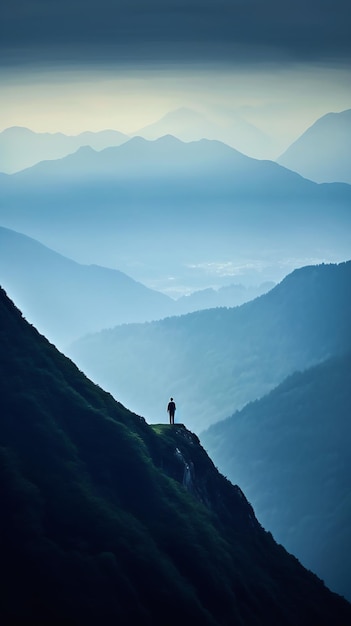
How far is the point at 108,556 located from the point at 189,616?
8.43m

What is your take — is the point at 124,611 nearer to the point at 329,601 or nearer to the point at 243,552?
the point at 243,552

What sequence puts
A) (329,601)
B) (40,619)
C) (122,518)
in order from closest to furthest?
(40,619)
(122,518)
(329,601)

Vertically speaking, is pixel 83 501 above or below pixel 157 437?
below

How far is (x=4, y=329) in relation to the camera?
366 feet

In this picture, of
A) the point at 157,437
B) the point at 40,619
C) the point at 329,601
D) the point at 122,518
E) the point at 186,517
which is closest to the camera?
the point at 40,619

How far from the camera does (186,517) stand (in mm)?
106062

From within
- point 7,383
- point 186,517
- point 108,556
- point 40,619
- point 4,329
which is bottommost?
point 40,619

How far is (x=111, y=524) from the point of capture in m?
93.8

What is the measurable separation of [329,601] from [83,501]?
1827 inches

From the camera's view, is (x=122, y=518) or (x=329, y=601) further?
(x=329, y=601)

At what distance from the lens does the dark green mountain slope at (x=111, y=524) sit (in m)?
83.7

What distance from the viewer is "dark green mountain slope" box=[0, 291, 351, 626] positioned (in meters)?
83.7

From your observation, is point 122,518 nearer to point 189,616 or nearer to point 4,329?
point 189,616

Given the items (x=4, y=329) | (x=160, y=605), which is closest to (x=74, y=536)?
(x=160, y=605)
